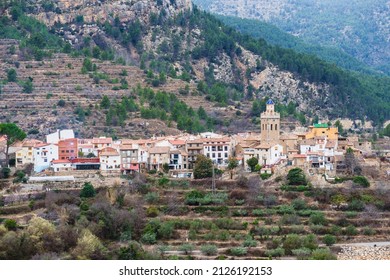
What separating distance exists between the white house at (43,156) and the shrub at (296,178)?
880cm

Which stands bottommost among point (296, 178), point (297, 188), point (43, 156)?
point (297, 188)

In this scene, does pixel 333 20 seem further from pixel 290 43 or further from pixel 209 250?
pixel 209 250

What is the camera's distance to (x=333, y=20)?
136m

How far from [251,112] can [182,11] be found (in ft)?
52.7

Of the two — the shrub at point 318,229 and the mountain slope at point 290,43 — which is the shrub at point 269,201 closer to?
the shrub at point 318,229

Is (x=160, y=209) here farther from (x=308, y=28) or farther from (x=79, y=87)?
(x=308, y=28)

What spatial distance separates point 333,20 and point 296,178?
95.8 metres

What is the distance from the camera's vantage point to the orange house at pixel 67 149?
45.6m

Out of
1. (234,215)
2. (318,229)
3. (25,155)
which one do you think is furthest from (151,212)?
(25,155)

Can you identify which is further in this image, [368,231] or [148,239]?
[368,231]

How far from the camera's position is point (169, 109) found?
5803 centimetres

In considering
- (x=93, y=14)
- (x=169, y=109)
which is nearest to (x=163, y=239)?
(x=169, y=109)

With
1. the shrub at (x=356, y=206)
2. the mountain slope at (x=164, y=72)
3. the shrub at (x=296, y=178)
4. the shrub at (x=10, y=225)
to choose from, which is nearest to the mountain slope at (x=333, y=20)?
the mountain slope at (x=164, y=72)

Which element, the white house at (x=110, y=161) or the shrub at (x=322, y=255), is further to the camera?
the white house at (x=110, y=161)
